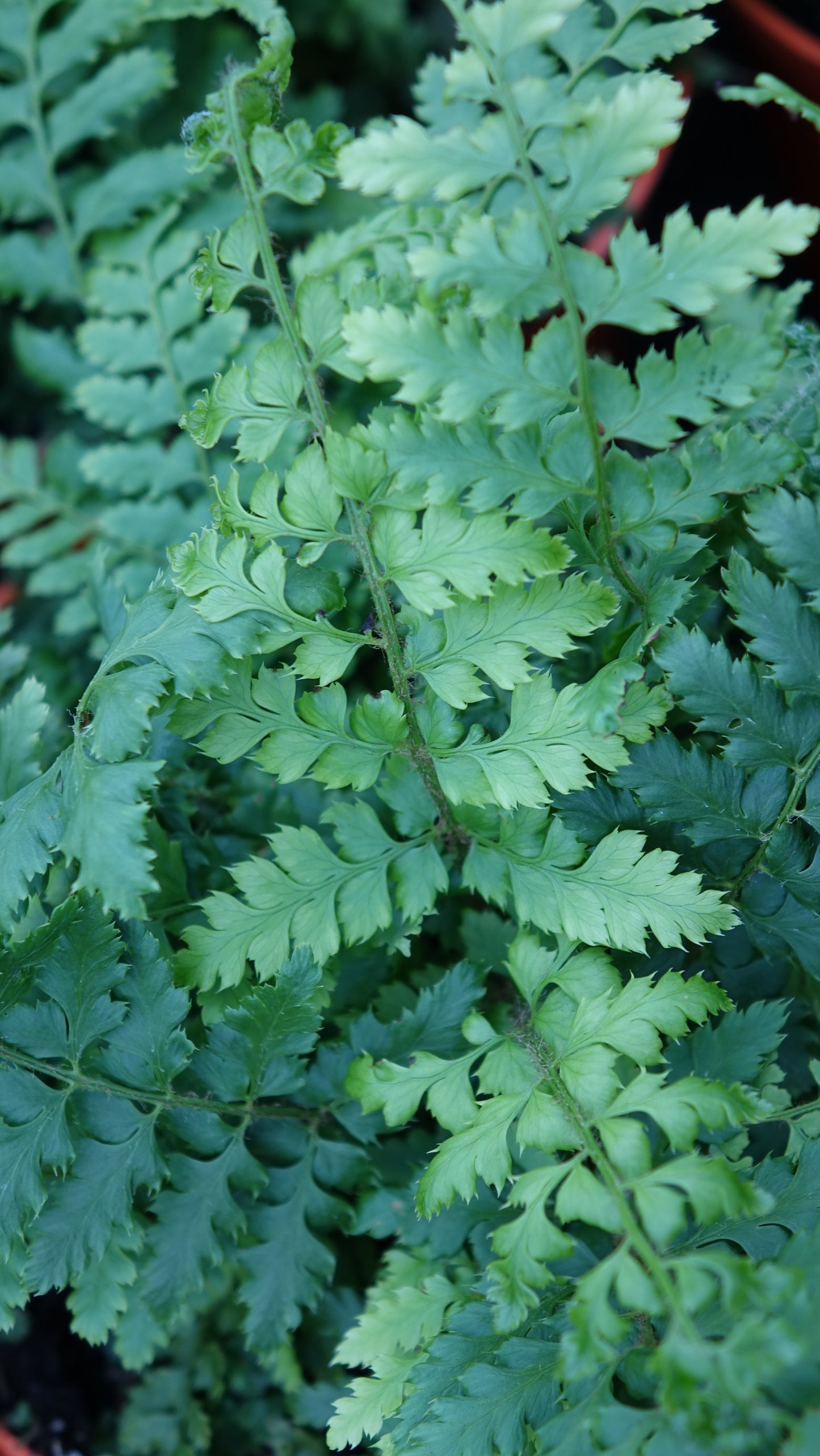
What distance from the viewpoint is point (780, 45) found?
145cm

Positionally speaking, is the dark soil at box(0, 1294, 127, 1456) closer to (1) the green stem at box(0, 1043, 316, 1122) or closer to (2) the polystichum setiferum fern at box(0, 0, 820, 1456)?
(2) the polystichum setiferum fern at box(0, 0, 820, 1456)

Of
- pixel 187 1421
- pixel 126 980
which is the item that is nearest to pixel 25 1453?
pixel 187 1421

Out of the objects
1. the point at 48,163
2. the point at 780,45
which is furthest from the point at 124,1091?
the point at 780,45

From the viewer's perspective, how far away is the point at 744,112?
5.35 feet

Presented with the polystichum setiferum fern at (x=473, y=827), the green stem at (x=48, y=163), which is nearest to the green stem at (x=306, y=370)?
the polystichum setiferum fern at (x=473, y=827)

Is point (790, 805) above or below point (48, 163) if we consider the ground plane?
below

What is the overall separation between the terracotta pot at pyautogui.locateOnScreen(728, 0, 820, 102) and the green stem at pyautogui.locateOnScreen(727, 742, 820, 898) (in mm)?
1121

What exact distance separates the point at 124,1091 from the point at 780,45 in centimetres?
165

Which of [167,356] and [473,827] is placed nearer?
[473,827]

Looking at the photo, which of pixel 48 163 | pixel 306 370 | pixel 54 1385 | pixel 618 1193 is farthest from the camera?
pixel 48 163

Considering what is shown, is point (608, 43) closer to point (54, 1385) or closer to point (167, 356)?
point (167, 356)

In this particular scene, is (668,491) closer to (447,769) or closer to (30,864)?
(447,769)

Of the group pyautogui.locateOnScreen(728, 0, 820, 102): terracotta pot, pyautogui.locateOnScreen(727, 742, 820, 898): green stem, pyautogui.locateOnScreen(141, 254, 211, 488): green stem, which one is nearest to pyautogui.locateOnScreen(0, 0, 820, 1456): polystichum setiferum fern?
pyautogui.locateOnScreen(727, 742, 820, 898): green stem

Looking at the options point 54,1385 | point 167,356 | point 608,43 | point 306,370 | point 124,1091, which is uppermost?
point 608,43
